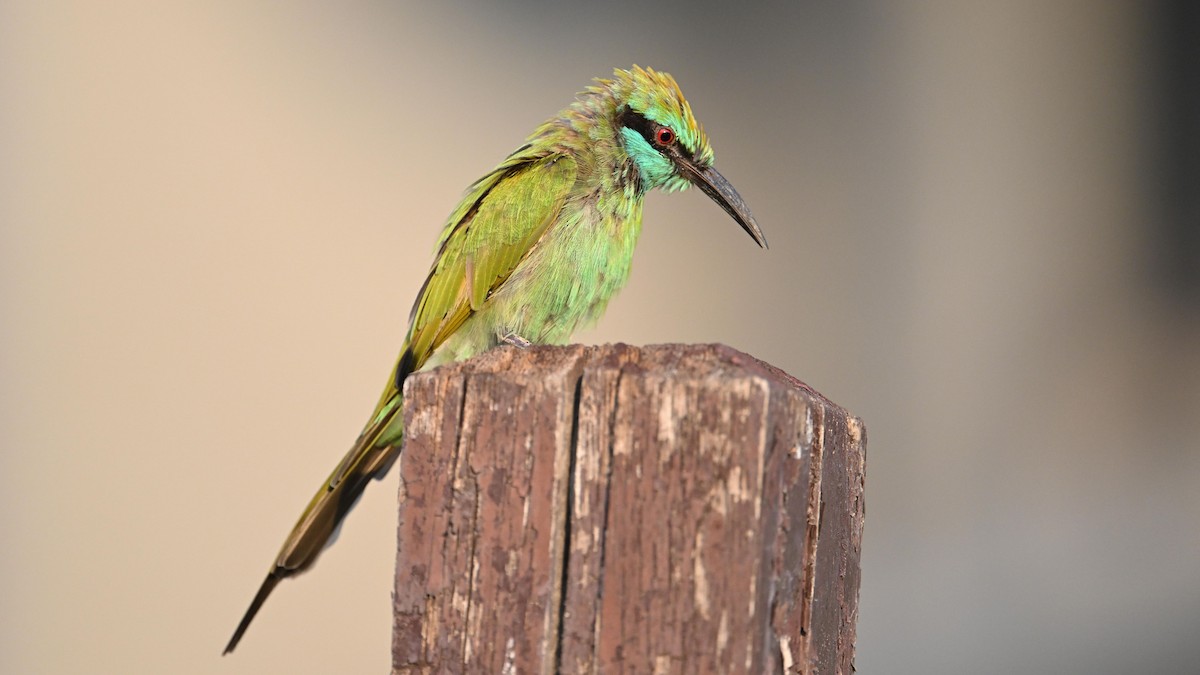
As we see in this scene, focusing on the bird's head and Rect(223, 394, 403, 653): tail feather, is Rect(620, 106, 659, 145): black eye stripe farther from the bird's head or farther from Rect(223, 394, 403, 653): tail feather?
Rect(223, 394, 403, 653): tail feather

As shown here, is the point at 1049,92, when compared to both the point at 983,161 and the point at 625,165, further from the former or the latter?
the point at 625,165

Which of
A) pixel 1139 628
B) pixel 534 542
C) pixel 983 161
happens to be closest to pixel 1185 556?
pixel 1139 628

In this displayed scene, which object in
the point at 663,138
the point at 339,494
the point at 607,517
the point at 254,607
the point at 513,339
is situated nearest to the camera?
the point at 607,517

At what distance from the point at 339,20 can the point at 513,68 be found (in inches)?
25.8

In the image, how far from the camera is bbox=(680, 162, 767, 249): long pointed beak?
2.78 m

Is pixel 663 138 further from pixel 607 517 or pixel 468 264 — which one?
pixel 607 517

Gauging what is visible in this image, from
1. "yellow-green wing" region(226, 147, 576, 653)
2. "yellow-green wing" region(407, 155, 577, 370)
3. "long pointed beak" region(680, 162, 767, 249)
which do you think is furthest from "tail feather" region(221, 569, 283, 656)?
"long pointed beak" region(680, 162, 767, 249)

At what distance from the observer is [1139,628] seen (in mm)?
3883

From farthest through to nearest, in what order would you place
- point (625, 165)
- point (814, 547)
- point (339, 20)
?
1. point (339, 20)
2. point (625, 165)
3. point (814, 547)

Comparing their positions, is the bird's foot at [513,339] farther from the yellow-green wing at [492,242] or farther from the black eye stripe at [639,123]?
the black eye stripe at [639,123]

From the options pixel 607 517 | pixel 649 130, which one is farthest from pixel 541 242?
pixel 607 517

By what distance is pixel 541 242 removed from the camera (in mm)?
2523

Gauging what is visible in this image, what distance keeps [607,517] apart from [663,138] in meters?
1.84

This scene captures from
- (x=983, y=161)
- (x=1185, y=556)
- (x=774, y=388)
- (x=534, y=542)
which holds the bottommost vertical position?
(x=534, y=542)
